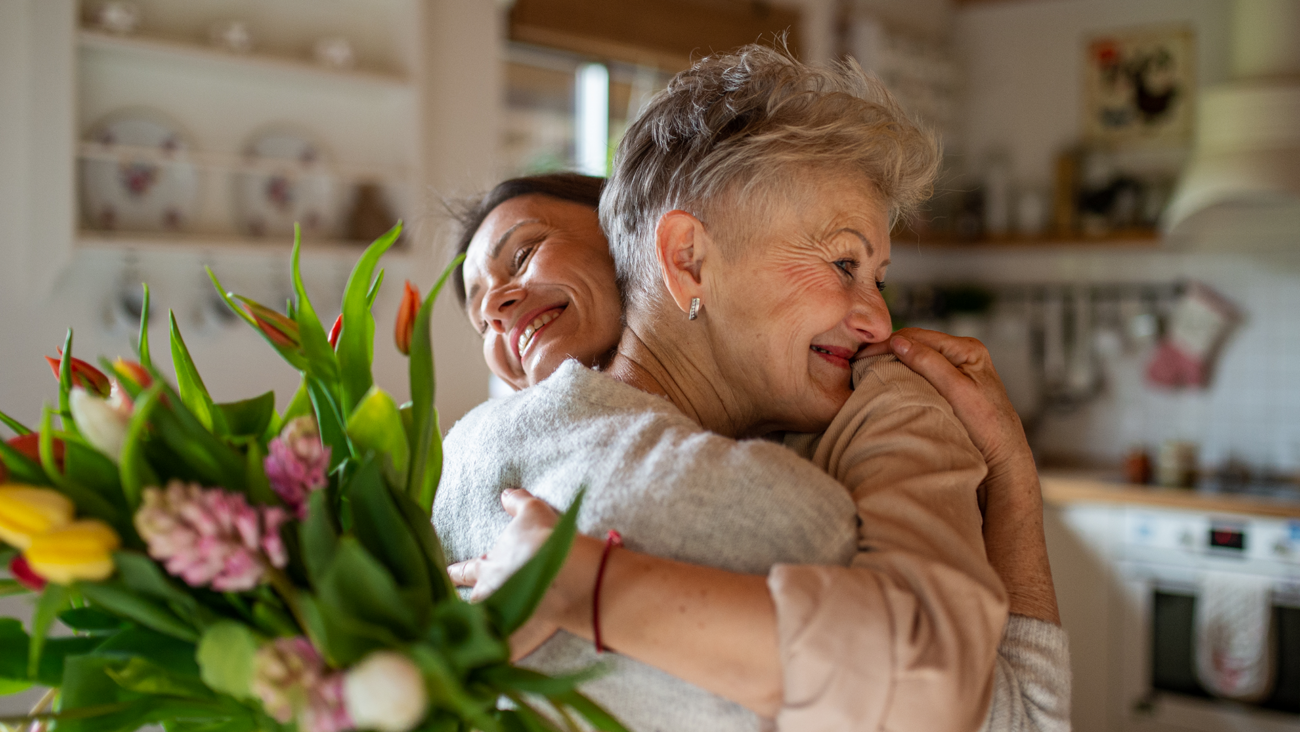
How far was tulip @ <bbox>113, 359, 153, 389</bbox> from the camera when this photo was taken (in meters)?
0.67

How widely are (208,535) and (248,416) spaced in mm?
191

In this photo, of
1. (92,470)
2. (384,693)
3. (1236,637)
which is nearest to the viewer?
(384,693)

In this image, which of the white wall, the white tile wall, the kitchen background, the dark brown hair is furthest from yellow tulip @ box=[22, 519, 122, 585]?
the white tile wall

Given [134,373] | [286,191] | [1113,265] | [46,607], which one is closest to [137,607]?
[46,607]

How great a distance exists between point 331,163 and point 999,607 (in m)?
2.64

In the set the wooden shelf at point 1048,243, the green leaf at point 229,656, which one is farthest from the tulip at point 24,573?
the wooden shelf at point 1048,243

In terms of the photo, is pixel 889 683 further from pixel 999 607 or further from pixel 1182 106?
pixel 1182 106

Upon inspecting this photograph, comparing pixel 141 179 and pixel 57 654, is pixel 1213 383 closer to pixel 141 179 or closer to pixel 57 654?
pixel 141 179

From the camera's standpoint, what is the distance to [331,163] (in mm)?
2980

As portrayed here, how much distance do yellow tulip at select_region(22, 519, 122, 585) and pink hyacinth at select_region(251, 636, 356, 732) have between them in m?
0.11

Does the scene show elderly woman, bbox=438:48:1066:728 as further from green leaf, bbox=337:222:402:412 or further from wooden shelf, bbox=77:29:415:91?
wooden shelf, bbox=77:29:415:91

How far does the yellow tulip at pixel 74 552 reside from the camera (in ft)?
1.89

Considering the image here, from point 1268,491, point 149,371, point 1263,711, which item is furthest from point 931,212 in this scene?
point 149,371

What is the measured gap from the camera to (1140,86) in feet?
14.5
